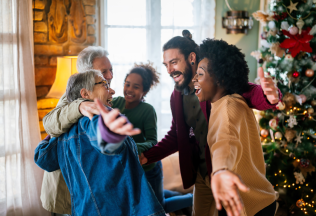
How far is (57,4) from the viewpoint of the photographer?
2453 millimetres

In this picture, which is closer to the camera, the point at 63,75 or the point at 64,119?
the point at 64,119

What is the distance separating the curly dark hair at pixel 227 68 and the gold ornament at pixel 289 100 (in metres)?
1.38

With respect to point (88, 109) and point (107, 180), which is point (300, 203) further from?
point (88, 109)

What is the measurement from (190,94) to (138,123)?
0.40 meters

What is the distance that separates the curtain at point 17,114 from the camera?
2.12 m

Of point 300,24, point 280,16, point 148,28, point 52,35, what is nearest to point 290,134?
point 300,24

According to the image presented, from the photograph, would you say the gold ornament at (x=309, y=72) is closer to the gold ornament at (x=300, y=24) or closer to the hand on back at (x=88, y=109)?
the gold ornament at (x=300, y=24)

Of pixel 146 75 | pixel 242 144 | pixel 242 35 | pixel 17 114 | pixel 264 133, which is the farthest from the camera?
pixel 242 35

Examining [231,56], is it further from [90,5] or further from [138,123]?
[90,5]

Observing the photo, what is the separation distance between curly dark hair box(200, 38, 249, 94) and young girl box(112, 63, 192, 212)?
0.64 meters

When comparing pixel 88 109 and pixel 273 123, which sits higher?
pixel 88 109

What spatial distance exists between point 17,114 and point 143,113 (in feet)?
3.66

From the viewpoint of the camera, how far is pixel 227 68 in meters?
1.25

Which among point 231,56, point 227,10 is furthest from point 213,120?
point 227,10
